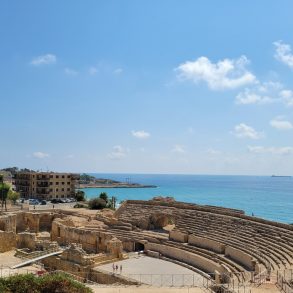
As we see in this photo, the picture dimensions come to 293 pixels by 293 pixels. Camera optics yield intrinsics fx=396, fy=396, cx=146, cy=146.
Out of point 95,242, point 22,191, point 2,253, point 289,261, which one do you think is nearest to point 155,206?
point 95,242

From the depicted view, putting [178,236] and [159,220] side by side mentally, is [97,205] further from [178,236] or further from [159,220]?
[178,236]

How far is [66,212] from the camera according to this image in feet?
155

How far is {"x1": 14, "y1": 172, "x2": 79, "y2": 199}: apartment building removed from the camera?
8181 centimetres

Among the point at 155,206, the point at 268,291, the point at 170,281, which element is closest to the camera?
the point at 268,291

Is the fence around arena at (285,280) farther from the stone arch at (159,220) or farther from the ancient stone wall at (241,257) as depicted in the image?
the stone arch at (159,220)

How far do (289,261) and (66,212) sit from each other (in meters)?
29.5

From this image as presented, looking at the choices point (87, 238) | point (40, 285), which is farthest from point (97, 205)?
point (40, 285)

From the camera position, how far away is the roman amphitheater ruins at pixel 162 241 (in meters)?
26.2

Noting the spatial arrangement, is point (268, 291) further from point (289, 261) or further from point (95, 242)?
point (95, 242)

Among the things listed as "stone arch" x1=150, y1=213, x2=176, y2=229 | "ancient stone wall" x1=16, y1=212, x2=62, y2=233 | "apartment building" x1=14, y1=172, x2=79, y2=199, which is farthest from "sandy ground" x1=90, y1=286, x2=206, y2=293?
"apartment building" x1=14, y1=172, x2=79, y2=199

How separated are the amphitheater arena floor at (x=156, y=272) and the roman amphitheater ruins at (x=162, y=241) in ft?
1.81

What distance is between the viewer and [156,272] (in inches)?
1126

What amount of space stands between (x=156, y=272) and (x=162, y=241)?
6891 mm

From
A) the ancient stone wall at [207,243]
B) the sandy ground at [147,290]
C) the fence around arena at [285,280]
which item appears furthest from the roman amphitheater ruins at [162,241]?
the sandy ground at [147,290]
